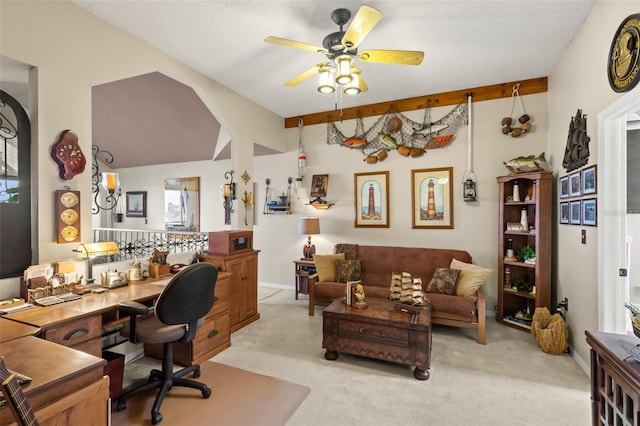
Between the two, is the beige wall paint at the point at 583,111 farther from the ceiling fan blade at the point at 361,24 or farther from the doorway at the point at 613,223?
the ceiling fan blade at the point at 361,24

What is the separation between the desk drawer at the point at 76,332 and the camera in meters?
1.69

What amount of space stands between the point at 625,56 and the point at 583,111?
0.78 metres

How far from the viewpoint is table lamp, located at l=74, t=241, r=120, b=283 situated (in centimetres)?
222

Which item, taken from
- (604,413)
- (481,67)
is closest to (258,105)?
(481,67)

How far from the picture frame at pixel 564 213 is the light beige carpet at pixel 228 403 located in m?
2.95

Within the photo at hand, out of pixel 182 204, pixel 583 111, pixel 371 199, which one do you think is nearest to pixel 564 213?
pixel 583 111

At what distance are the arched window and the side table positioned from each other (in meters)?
3.15

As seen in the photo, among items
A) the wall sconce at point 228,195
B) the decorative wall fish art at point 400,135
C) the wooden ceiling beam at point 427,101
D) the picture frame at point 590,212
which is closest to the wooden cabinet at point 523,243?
the picture frame at point 590,212

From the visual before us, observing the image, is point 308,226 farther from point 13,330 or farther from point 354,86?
point 13,330

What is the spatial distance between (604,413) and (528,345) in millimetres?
1967

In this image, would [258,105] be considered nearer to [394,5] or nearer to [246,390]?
[394,5]

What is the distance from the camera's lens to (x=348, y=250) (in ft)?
14.5

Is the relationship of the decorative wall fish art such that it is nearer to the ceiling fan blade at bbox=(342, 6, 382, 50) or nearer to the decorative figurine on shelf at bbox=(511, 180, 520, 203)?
the decorative figurine on shelf at bbox=(511, 180, 520, 203)

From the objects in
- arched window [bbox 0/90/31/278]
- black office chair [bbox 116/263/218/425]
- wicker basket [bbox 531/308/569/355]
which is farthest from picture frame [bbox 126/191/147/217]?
wicker basket [bbox 531/308/569/355]
